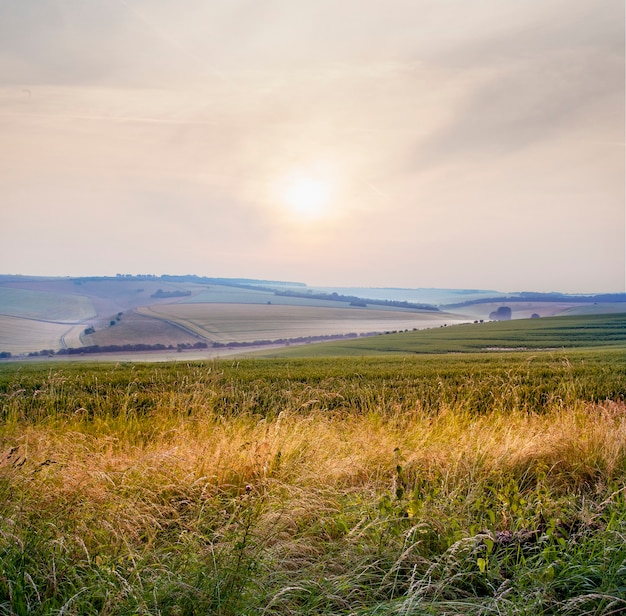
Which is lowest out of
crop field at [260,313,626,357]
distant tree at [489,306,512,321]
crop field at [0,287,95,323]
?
crop field at [260,313,626,357]

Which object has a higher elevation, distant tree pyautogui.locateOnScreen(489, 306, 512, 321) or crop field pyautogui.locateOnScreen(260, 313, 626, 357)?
distant tree pyautogui.locateOnScreen(489, 306, 512, 321)

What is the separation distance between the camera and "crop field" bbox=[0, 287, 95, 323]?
70.8 meters

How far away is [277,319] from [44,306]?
3552cm

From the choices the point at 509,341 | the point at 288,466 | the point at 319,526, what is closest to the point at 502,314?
the point at 509,341

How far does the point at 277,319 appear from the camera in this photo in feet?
254

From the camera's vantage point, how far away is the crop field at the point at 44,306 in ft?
232

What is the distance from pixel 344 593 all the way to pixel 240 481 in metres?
1.93

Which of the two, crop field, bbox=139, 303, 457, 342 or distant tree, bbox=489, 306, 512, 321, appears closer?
crop field, bbox=139, 303, 457, 342

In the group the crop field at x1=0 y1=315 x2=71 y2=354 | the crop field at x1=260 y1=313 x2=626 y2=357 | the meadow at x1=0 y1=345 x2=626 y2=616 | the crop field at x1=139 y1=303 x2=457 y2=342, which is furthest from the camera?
the crop field at x1=139 y1=303 x2=457 y2=342

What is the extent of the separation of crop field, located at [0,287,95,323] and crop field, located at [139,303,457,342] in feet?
31.7

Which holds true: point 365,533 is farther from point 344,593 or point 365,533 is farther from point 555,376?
point 555,376

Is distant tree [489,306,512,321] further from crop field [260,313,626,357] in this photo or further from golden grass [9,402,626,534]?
golden grass [9,402,626,534]

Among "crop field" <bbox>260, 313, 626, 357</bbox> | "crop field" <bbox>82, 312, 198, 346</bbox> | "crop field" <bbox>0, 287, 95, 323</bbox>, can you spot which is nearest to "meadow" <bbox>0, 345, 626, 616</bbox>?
"crop field" <bbox>260, 313, 626, 357</bbox>

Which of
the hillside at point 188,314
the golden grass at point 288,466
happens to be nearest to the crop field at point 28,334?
the hillside at point 188,314
